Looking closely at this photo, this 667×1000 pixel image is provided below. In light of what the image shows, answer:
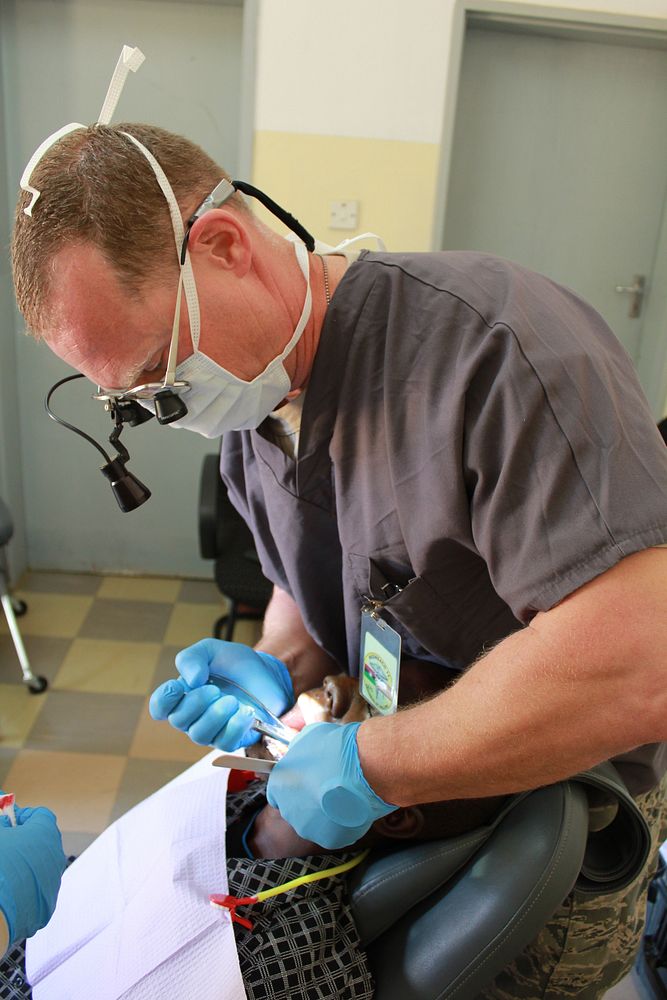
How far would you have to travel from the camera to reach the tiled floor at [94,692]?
211 centimetres

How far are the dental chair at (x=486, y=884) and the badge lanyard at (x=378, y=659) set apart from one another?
19 centimetres

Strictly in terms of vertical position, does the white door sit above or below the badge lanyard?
above

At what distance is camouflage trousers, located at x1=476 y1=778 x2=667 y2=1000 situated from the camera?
991 mm

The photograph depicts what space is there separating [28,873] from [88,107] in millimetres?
2587

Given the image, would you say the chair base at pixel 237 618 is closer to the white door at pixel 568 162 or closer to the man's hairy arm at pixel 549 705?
the white door at pixel 568 162

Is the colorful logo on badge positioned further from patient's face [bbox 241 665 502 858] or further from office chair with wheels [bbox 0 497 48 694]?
office chair with wheels [bbox 0 497 48 694]

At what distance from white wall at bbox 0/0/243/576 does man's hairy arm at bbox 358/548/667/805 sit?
2.19m

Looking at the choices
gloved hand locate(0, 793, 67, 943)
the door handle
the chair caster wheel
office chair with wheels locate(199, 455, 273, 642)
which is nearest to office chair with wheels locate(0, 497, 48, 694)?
the chair caster wheel

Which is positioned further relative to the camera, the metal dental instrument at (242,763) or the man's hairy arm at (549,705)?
the metal dental instrument at (242,763)

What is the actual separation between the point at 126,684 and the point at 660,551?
2154 mm

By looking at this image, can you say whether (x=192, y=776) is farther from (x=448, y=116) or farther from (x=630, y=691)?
(x=448, y=116)

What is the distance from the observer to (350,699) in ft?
3.83

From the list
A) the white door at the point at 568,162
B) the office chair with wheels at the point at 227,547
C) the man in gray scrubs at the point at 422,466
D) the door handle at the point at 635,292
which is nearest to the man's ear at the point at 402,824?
the man in gray scrubs at the point at 422,466

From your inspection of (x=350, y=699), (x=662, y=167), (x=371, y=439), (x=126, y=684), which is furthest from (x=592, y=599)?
(x=662, y=167)
